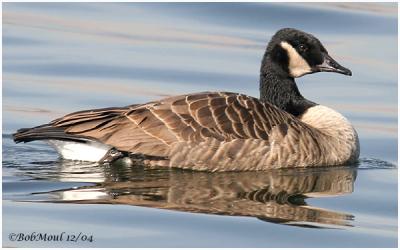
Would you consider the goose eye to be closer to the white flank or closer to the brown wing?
the brown wing

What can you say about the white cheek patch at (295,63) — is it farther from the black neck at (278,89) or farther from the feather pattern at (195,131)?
the feather pattern at (195,131)

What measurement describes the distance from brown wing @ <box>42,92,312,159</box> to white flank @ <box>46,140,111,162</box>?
0.58 ft

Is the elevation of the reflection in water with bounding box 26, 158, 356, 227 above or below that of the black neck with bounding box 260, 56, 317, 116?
below

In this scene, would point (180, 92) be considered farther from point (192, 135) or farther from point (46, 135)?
point (46, 135)

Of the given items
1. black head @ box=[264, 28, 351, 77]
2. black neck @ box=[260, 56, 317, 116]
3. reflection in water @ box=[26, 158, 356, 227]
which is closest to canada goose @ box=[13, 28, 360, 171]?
reflection in water @ box=[26, 158, 356, 227]

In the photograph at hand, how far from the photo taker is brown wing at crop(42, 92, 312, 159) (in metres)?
12.7

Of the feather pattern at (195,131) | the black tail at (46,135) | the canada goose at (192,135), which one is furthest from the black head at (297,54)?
the black tail at (46,135)

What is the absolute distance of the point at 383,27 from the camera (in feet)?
68.1

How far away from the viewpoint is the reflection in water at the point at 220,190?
440 inches

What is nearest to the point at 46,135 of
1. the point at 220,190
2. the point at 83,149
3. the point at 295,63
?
the point at 83,149

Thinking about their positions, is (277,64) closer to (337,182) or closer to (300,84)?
(337,182)

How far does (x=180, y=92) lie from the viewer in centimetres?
1703

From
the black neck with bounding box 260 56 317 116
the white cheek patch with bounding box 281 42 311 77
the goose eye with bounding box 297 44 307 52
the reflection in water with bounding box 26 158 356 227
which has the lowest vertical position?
the reflection in water with bounding box 26 158 356 227

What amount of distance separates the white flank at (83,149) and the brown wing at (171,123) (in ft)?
0.58
